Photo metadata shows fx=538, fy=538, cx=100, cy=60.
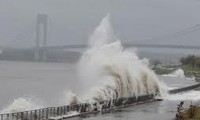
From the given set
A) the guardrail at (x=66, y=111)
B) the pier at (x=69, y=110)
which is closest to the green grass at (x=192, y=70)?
the pier at (x=69, y=110)

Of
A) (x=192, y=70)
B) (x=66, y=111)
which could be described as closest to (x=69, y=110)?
(x=66, y=111)

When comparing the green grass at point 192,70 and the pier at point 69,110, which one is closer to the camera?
the pier at point 69,110

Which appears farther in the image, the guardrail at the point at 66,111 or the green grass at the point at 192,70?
the green grass at the point at 192,70

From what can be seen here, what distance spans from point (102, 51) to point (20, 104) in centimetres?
1468

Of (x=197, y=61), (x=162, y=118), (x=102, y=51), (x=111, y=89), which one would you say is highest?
(x=197, y=61)

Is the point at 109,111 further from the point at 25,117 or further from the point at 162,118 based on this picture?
the point at 25,117

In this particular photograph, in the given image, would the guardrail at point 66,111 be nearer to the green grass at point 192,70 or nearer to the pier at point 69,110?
the pier at point 69,110

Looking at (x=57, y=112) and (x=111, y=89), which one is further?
(x=111, y=89)

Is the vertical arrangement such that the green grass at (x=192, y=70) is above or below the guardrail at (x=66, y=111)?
above

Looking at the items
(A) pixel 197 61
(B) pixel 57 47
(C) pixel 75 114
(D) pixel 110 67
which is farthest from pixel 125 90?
(A) pixel 197 61

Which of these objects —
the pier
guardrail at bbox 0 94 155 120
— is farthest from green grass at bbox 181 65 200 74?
guardrail at bbox 0 94 155 120

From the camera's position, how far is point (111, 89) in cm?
5100

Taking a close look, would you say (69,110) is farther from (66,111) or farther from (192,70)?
(192,70)

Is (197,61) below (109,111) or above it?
above
